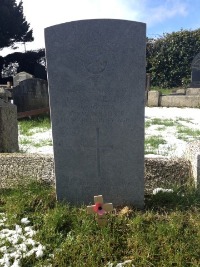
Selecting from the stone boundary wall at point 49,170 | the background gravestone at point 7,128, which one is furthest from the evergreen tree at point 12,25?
the stone boundary wall at point 49,170

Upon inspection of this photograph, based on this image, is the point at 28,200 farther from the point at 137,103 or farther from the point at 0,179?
the point at 137,103

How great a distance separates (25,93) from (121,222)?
22.7 feet

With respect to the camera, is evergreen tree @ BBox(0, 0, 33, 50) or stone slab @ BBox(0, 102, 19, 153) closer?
stone slab @ BBox(0, 102, 19, 153)

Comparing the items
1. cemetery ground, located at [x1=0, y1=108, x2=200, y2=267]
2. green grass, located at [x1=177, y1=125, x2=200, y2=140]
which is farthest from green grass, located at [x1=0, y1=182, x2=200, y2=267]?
green grass, located at [x1=177, y1=125, x2=200, y2=140]

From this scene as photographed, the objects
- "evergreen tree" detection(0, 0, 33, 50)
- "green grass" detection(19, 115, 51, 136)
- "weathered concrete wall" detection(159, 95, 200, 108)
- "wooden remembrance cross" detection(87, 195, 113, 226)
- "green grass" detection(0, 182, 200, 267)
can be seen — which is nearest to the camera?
"green grass" detection(0, 182, 200, 267)

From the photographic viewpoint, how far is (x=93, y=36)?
8.22 ft

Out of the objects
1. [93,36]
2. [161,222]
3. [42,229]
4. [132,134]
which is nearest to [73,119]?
[132,134]

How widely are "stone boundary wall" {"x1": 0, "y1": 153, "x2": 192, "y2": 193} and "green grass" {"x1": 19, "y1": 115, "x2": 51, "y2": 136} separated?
3.37 m

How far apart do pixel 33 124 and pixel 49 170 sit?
4.81 metres

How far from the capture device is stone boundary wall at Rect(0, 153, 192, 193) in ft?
10.4

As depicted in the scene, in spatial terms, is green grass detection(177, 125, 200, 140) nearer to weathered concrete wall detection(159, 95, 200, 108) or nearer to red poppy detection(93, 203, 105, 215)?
red poppy detection(93, 203, 105, 215)

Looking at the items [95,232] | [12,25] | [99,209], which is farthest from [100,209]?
[12,25]

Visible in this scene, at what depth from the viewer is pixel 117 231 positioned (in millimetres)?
2340

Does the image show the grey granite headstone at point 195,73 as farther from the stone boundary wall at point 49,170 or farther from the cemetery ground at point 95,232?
the cemetery ground at point 95,232
